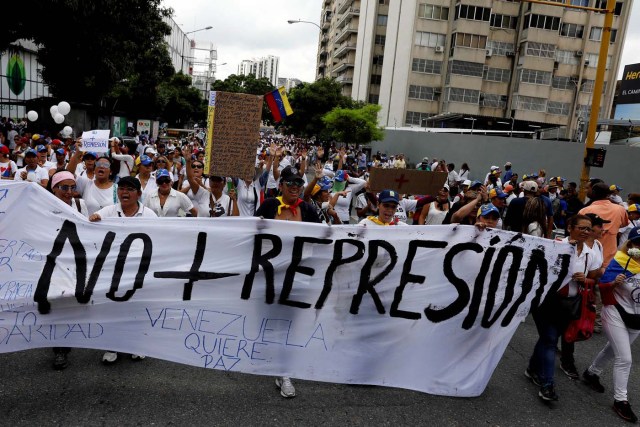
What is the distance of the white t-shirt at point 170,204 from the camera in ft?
18.1

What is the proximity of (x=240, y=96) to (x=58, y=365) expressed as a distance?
3.31 m

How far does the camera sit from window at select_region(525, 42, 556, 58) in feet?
154

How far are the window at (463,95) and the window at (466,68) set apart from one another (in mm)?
1457

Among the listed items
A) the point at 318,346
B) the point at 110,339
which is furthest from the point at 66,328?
the point at 318,346

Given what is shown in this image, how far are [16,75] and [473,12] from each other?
122 feet

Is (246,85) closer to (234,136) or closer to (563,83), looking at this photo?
(563,83)

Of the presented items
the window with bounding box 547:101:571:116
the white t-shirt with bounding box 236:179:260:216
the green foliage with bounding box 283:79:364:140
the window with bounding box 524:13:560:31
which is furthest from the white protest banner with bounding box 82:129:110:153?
the window with bounding box 547:101:571:116

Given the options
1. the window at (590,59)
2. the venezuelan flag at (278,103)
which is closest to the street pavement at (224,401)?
the venezuelan flag at (278,103)

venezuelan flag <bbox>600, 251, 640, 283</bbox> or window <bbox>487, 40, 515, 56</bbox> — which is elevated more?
window <bbox>487, 40, 515, 56</bbox>

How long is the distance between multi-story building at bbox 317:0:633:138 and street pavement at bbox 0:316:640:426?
43.5 m

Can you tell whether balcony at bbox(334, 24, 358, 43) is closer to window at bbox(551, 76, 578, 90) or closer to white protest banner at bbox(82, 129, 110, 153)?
window at bbox(551, 76, 578, 90)

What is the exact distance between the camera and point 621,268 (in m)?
4.25

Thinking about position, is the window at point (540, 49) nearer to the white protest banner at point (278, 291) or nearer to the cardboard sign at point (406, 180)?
the cardboard sign at point (406, 180)

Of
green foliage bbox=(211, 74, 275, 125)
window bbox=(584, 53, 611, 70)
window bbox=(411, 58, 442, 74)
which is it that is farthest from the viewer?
green foliage bbox=(211, 74, 275, 125)
